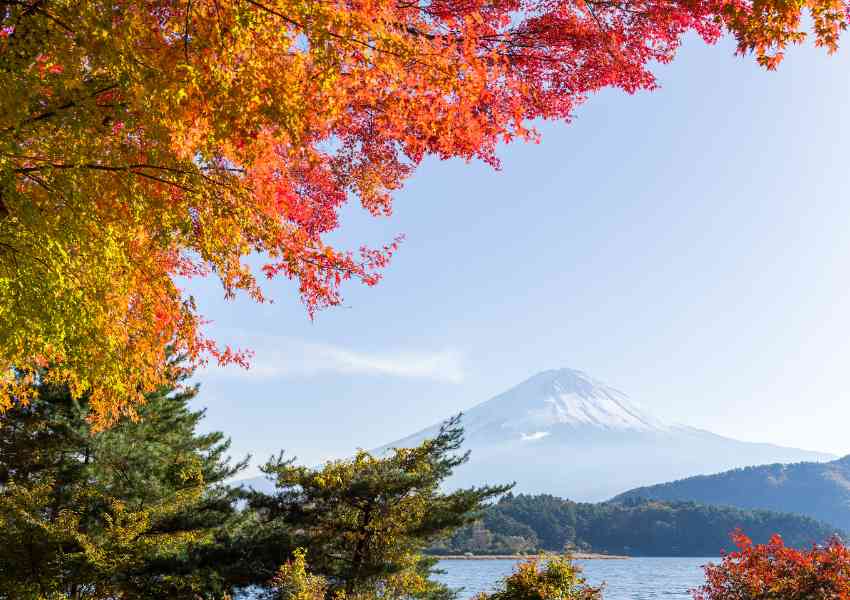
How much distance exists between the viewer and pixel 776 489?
569 feet

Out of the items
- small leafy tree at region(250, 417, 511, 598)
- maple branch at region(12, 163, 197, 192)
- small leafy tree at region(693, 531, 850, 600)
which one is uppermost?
maple branch at region(12, 163, 197, 192)

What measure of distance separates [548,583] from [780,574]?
4416 mm

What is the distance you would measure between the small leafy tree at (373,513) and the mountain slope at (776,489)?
161m

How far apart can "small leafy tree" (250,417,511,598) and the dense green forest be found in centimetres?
8012

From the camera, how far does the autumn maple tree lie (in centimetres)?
387

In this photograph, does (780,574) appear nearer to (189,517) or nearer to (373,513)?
(373,513)

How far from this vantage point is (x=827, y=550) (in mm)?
9859

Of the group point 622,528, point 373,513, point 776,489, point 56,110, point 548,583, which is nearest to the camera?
point 56,110

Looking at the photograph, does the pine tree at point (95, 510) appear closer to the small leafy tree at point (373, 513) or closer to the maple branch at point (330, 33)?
the small leafy tree at point (373, 513)

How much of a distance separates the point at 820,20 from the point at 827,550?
8.86 m

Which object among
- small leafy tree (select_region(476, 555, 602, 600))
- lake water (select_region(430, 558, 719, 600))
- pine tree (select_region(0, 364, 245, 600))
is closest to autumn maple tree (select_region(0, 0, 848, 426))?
small leafy tree (select_region(476, 555, 602, 600))

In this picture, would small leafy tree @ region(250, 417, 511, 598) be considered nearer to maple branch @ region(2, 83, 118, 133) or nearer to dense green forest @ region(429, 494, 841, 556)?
maple branch @ region(2, 83, 118, 133)

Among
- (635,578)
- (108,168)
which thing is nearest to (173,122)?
(108,168)

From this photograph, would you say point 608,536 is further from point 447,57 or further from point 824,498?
point 447,57
